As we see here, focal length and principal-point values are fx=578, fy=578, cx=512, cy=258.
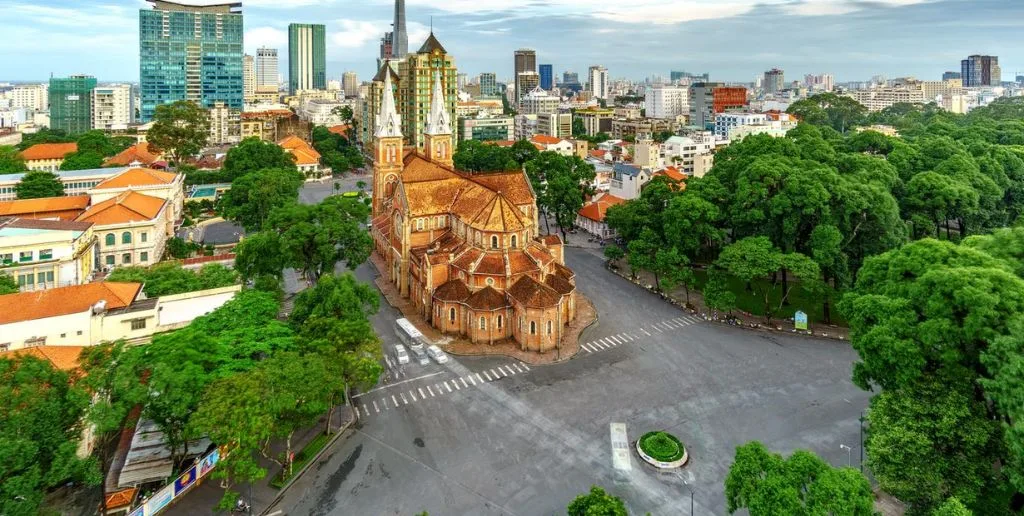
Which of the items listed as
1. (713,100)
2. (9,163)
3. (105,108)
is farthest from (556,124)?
(105,108)

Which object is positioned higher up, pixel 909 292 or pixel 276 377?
pixel 909 292

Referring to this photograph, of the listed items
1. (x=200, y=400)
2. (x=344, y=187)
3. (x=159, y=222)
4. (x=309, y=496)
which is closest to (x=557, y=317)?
(x=309, y=496)

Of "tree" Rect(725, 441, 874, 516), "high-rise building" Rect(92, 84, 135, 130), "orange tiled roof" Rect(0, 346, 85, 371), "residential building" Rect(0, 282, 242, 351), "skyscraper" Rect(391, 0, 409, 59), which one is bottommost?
"tree" Rect(725, 441, 874, 516)

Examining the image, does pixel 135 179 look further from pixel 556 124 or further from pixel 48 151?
pixel 556 124

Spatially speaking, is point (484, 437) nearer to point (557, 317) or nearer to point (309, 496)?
point (309, 496)

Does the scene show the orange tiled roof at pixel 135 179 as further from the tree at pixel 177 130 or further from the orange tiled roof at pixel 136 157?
the orange tiled roof at pixel 136 157

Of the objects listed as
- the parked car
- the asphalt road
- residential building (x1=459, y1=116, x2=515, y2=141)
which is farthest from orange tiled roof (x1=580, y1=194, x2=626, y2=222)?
residential building (x1=459, y1=116, x2=515, y2=141)

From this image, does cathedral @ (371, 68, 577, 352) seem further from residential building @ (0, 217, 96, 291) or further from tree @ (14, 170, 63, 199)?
tree @ (14, 170, 63, 199)
